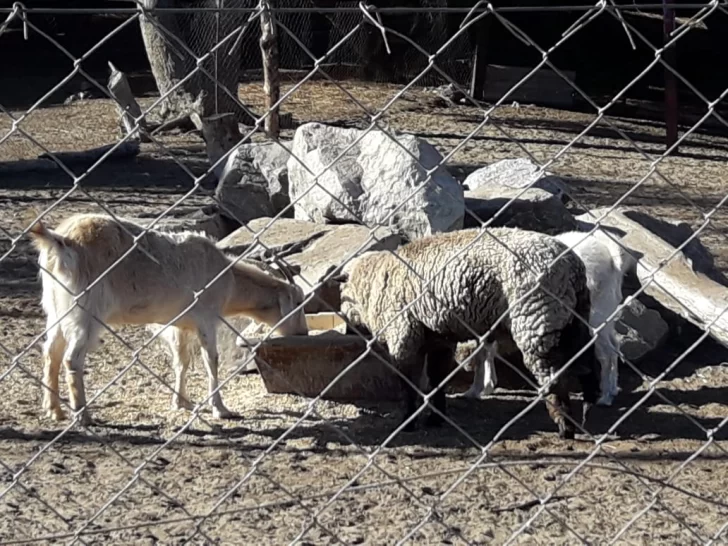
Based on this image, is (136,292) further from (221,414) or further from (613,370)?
(613,370)

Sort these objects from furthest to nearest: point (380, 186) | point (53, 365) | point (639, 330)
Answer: point (380, 186)
point (639, 330)
point (53, 365)

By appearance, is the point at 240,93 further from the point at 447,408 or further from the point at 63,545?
the point at 63,545

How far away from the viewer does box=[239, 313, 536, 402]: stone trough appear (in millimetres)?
5516

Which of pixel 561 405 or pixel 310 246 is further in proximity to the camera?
pixel 310 246

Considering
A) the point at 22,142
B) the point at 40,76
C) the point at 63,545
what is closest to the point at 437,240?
the point at 63,545

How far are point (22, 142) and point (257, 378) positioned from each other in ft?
23.4

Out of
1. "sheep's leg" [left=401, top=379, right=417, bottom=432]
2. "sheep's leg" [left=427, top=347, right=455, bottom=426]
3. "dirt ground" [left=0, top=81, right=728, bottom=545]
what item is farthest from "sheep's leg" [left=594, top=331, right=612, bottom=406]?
"sheep's leg" [left=401, top=379, right=417, bottom=432]

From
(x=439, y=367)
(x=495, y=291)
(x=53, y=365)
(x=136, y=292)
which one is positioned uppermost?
(x=495, y=291)

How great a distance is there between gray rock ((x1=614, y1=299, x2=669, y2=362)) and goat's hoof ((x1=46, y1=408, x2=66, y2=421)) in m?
2.98

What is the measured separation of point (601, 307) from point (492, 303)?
981mm

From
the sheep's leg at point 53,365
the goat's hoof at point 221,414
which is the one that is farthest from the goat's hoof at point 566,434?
the sheep's leg at point 53,365

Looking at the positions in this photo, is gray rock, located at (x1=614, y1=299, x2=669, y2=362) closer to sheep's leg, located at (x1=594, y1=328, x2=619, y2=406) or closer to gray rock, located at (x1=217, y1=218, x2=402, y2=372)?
sheep's leg, located at (x1=594, y1=328, x2=619, y2=406)

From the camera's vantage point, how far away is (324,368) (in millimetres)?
5535

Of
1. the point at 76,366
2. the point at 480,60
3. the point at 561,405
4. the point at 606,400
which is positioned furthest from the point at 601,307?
the point at 480,60
